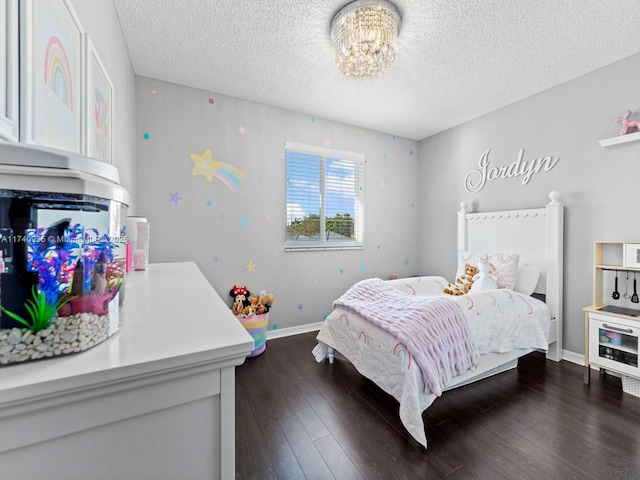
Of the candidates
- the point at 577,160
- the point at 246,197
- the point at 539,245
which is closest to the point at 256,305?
the point at 246,197

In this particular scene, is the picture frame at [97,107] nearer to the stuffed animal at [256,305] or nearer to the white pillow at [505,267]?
the stuffed animal at [256,305]

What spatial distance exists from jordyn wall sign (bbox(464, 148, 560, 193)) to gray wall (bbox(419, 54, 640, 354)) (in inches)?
1.8

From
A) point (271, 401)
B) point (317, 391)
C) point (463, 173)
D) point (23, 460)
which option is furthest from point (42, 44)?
point (463, 173)

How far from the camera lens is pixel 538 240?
2664 mm

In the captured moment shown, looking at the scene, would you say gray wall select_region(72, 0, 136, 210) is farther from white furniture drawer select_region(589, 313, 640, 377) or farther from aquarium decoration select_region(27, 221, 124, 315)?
white furniture drawer select_region(589, 313, 640, 377)

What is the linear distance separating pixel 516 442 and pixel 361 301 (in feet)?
3.87

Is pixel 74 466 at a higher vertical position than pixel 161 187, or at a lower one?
lower

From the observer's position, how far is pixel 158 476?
44 cm

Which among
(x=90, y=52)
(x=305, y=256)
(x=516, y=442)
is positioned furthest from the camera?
(x=305, y=256)

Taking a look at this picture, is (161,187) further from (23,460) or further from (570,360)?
(570,360)

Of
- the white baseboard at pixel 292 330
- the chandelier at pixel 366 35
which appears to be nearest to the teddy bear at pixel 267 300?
the white baseboard at pixel 292 330

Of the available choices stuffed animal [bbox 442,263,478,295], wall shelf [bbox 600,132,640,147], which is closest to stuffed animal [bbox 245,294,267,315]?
stuffed animal [bbox 442,263,478,295]

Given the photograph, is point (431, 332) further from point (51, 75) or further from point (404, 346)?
point (51, 75)

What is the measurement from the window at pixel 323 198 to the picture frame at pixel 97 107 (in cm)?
177
